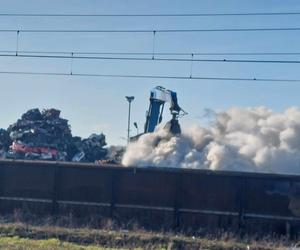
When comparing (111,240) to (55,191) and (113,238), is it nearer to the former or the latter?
(113,238)

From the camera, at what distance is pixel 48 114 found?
31.6 meters

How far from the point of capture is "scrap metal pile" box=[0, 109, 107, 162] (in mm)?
28156

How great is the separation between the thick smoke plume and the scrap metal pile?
8761 mm

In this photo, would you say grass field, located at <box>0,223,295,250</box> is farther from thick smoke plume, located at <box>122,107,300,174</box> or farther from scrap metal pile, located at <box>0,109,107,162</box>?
scrap metal pile, located at <box>0,109,107,162</box>

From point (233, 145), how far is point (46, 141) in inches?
538

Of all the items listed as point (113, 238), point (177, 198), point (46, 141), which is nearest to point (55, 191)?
point (113, 238)

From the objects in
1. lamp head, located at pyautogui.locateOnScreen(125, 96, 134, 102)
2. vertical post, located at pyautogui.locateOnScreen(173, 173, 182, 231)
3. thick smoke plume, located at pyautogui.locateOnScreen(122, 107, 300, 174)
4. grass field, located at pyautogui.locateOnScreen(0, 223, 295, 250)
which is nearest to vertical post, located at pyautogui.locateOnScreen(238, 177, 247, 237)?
grass field, located at pyautogui.locateOnScreen(0, 223, 295, 250)

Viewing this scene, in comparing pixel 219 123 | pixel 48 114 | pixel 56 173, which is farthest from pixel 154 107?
pixel 56 173

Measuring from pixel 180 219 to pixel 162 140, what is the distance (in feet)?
24.2

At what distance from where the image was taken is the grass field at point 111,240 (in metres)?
11.0

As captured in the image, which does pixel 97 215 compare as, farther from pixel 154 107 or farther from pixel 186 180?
pixel 154 107

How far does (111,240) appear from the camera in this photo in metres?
11.4

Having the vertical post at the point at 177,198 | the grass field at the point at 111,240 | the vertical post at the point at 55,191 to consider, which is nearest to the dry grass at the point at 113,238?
the grass field at the point at 111,240

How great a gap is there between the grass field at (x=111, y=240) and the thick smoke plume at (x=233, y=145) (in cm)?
478
